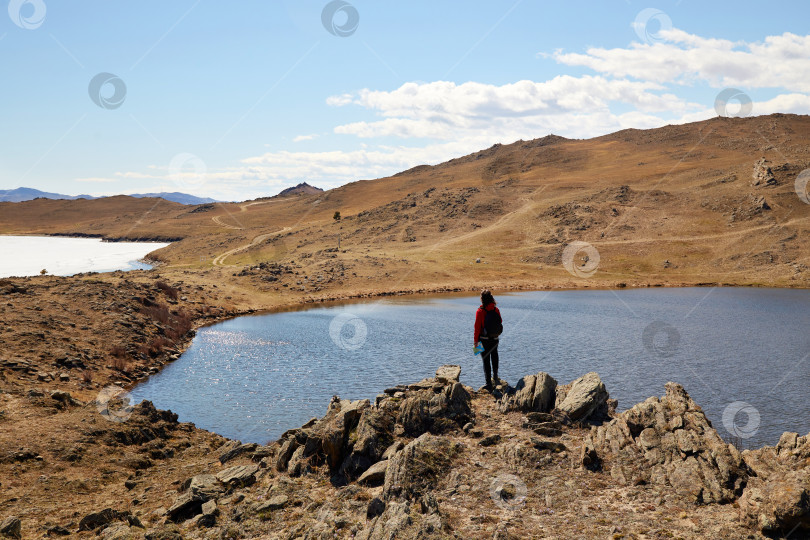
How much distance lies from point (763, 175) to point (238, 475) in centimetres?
13035

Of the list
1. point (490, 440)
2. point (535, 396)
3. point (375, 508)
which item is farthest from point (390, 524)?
point (535, 396)

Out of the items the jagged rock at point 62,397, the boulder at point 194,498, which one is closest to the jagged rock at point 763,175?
the boulder at point 194,498

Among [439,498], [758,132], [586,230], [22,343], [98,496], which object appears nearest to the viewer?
[439,498]

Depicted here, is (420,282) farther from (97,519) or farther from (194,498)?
(97,519)

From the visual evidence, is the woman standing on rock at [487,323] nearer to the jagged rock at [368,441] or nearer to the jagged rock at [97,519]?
the jagged rock at [368,441]

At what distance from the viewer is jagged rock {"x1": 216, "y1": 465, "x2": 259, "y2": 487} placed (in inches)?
704

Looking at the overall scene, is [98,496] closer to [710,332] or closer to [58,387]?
[58,387]

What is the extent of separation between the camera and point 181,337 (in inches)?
2005

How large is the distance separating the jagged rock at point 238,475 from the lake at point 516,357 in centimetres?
626

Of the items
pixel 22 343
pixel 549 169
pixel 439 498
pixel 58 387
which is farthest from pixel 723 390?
pixel 549 169

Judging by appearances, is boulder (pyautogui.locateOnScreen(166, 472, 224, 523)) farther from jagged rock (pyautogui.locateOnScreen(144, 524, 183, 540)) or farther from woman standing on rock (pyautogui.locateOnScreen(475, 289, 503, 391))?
woman standing on rock (pyautogui.locateOnScreen(475, 289, 503, 391))

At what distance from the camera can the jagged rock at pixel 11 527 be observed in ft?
48.0

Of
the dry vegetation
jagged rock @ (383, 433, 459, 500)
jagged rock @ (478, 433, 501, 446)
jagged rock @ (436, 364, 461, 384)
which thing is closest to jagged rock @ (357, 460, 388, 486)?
jagged rock @ (383, 433, 459, 500)

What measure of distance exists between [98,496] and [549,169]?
184657 mm
